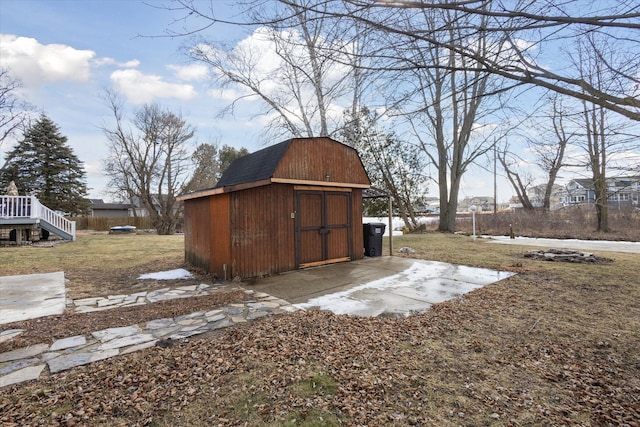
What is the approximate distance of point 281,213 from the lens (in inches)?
248

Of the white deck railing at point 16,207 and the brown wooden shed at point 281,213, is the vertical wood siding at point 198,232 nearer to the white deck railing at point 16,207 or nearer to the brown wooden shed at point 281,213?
the brown wooden shed at point 281,213

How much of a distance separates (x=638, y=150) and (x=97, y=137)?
89.8ft

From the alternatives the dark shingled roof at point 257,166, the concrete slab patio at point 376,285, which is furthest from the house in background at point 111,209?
the concrete slab patio at point 376,285

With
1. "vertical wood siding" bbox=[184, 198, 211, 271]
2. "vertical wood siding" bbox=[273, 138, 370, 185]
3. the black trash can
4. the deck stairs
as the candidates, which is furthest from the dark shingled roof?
the deck stairs

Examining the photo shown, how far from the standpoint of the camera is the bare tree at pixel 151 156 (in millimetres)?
21516

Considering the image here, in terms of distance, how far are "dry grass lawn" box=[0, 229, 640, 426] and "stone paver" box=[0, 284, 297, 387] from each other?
0.20m

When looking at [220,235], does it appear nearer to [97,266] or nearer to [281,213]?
[281,213]

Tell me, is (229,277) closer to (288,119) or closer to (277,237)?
(277,237)

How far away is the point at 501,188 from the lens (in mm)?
23109

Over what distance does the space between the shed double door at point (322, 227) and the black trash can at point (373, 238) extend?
821mm

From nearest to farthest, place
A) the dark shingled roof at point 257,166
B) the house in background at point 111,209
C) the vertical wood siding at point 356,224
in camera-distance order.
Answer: the dark shingled roof at point 257,166, the vertical wood siding at point 356,224, the house in background at point 111,209

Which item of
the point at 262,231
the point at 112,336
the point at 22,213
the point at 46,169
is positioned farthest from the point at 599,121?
the point at 46,169

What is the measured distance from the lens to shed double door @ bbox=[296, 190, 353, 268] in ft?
22.0

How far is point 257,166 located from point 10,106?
1768cm
